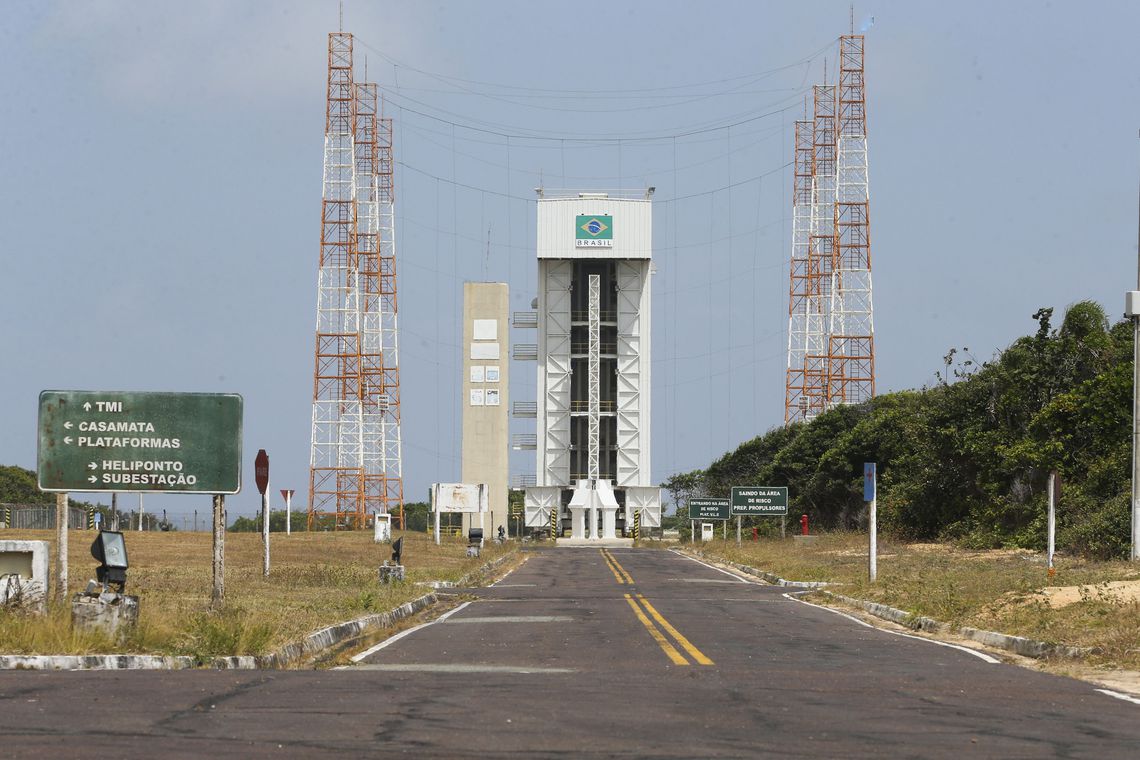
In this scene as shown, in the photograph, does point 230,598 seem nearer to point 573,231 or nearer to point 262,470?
point 262,470

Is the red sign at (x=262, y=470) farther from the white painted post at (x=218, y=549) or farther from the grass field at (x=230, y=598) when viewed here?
the white painted post at (x=218, y=549)

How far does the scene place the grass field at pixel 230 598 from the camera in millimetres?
16047

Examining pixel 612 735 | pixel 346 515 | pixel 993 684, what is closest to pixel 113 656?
pixel 612 735

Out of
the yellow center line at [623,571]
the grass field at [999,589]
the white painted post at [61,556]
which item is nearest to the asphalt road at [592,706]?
the grass field at [999,589]

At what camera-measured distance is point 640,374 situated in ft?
350

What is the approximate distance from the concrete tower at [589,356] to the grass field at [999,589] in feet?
177

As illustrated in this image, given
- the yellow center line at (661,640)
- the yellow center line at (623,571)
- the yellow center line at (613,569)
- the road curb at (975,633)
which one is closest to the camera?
the yellow center line at (661,640)

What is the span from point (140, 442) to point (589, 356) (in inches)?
3264

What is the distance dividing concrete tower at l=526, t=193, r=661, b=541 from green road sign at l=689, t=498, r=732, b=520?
1202 inches

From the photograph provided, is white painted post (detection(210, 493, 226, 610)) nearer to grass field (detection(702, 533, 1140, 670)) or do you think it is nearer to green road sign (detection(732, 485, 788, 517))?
grass field (detection(702, 533, 1140, 670))

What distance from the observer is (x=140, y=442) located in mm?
21875

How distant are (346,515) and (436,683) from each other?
87.8 metres

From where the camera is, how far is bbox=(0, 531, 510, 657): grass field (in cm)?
1605

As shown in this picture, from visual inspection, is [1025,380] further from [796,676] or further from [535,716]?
[535,716]
